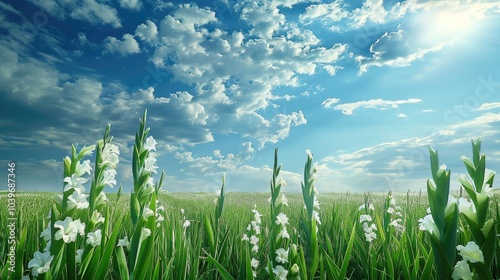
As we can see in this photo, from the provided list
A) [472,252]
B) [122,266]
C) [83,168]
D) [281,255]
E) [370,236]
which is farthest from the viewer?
[370,236]

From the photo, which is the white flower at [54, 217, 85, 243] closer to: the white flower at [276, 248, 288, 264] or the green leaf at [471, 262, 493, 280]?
the white flower at [276, 248, 288, 264]

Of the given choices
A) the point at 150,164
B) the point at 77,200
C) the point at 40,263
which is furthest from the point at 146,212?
the point at 40,263

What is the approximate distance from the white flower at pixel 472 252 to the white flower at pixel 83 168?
1.79 meters

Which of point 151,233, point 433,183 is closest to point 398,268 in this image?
point 433,183

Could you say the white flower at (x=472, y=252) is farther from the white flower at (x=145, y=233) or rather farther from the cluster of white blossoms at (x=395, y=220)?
the cluster of white blossoms at (x=395, y=220)

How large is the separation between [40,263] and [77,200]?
0.37 metres

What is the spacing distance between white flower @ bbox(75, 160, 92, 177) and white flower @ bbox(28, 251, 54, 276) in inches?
17.1

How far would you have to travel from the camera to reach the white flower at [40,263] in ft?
5.64

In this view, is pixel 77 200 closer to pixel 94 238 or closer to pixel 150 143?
pixel 94 238

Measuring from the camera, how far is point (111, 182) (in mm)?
1912

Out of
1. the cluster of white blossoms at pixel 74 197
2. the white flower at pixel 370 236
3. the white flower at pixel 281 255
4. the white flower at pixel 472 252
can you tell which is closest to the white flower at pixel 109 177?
the cluster of white blossoms at pixel 74 197

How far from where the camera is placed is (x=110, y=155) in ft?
6.34

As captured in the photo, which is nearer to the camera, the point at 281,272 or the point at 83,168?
the point at 83,168

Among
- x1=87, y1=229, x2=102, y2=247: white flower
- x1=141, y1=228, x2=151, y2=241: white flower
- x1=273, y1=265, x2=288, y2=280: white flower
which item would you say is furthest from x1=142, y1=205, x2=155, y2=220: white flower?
x1=273, y1=265, x2=288, y2=280: white flower
